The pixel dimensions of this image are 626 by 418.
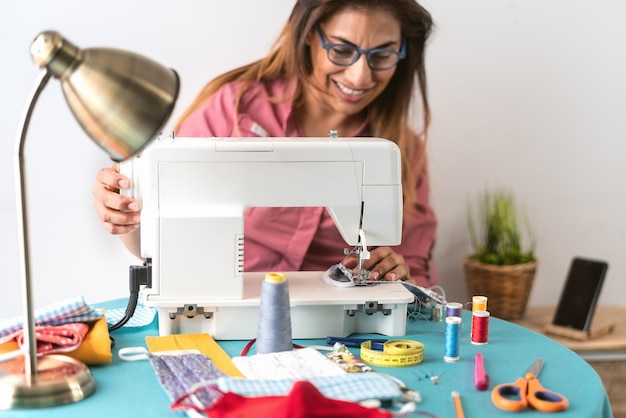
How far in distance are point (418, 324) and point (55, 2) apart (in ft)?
4.86

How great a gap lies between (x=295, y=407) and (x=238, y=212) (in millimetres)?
562

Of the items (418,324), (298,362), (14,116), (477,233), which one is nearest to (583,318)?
(477,233)

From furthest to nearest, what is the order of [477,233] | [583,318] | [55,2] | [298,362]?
[477,233], [583,318], [55,2], [298,362]

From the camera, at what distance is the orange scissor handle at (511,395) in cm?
142

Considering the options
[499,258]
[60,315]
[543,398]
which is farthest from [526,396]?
[499,258]

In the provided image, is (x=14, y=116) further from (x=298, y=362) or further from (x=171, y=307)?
(x=298, y=362)

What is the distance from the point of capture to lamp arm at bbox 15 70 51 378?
139 centimetres

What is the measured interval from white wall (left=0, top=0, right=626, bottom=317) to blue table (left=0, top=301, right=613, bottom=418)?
0.98 meters

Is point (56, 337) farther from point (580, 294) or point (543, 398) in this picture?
point (580, 294)

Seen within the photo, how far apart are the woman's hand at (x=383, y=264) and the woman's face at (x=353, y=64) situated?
19.2 inches

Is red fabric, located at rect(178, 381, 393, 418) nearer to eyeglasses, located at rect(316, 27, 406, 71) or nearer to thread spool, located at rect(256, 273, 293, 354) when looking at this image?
thread spool, located at rect(256, 273, 293, 354)

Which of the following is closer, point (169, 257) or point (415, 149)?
point (169, 257)

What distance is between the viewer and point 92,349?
1604 millimetres

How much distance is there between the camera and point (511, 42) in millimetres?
2887
